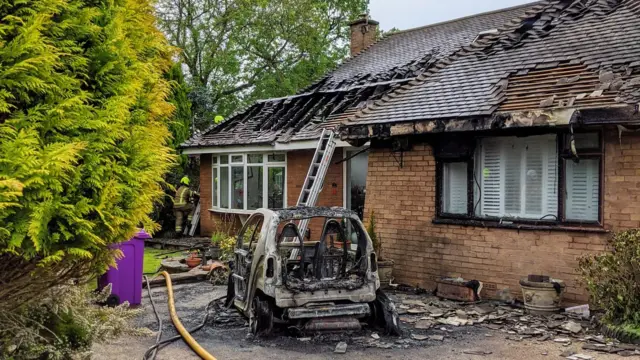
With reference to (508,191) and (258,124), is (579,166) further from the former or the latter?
(258,124)

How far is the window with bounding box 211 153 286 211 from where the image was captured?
54.1 feet

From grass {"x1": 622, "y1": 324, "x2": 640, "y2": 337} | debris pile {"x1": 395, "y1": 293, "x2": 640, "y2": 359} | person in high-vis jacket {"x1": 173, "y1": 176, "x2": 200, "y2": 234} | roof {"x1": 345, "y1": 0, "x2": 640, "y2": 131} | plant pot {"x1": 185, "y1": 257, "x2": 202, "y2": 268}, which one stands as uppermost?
roof {"x1": 345, "y1": 0, "x2": 640, "y2": 131}

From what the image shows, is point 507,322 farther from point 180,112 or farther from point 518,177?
point 180,112

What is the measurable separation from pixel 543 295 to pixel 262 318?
4.08 meters

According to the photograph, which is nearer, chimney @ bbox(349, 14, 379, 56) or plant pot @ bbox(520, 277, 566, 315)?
plant pot @ bbox(520, 277, 566, 315)

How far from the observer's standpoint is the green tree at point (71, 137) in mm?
3742

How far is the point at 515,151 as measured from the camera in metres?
9.33

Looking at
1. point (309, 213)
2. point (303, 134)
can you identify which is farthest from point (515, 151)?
point (303, 134)

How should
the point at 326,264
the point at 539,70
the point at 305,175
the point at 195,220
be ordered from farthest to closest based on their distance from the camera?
the point at 195,220 < the point at 305,175 < the point at 539,70 < the point at 326,264

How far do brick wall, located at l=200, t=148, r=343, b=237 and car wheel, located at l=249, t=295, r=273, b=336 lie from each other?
288 inches

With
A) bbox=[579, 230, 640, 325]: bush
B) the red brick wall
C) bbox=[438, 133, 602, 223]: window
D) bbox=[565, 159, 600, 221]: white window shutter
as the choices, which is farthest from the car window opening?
the red brick wall

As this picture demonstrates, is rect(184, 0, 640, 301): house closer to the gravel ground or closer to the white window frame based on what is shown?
the gravel ground

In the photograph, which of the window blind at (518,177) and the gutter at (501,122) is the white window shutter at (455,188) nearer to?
the window blind at (518,177)

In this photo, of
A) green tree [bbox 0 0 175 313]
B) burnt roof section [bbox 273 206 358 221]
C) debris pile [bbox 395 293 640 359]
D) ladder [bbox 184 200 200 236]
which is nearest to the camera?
green tree [bbox 0 0 175 313]
